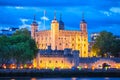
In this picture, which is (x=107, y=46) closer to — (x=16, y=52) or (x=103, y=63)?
(x=103, y=63)

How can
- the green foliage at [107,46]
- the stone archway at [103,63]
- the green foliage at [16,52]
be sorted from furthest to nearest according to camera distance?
1. the green foliage at [107,46]
2. the stone archway at [103,63]
3. the green foliage at [16,52]

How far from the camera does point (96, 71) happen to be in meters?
99.9

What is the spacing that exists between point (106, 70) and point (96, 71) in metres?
2.24

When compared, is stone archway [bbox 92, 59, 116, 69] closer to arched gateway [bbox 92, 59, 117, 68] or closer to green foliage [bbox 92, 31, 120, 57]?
arched gateway [bbox 92, 59, 117, 68]

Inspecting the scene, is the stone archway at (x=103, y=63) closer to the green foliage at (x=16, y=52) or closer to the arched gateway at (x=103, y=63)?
the arched gateway at (x=103, y=63)

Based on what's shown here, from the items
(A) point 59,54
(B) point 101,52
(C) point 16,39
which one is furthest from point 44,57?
(B) point 101,52

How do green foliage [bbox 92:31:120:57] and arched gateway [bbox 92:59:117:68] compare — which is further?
green foliage [bbox 92:31:120:57]

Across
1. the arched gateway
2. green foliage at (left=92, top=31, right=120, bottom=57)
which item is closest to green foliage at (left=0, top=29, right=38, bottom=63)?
the arched gateway

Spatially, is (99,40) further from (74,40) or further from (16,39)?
(16,39)

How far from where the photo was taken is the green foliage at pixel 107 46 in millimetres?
134625

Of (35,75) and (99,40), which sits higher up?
(99,40)

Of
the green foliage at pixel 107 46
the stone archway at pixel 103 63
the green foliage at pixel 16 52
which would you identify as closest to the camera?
the green foliage at pixel 16 52

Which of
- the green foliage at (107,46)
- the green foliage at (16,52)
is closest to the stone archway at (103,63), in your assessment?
the green foliage at (107,46)

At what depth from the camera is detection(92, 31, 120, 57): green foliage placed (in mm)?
134625
